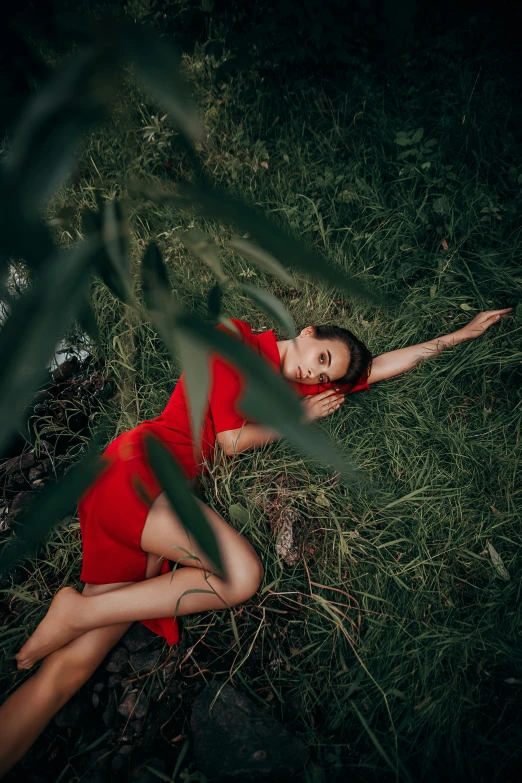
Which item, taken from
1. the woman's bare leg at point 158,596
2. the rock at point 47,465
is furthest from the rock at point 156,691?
the rock at point 47,465

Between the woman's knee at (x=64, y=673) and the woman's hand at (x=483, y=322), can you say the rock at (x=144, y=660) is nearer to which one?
the woman's knee at (x=64, y=673)

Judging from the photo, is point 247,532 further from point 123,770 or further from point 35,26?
point 35,26

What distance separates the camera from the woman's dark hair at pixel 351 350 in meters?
1.89

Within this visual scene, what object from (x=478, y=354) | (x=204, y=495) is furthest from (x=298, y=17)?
(x=204, y=495)

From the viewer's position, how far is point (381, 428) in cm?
198

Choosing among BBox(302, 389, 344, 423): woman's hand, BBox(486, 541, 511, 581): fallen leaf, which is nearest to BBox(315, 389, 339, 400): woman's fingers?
BBox(302, 389, 344, 423): woman's hand

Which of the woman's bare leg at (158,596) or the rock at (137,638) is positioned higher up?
the woman's bare leg at (158,596)

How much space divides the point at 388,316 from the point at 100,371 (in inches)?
59.6

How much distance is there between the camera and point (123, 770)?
1.33 m

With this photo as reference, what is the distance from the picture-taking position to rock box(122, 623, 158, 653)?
1.52m

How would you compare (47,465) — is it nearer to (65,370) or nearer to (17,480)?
(17,480)

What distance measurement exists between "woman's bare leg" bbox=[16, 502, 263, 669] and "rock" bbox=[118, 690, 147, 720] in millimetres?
267

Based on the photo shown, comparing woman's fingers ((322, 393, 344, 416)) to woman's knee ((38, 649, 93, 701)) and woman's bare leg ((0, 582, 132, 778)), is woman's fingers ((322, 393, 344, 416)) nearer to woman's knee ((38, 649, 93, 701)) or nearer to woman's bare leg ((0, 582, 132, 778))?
woman's bare leg ((0, 582, 132, 778))

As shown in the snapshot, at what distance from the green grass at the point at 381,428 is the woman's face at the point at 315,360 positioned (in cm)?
26
